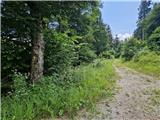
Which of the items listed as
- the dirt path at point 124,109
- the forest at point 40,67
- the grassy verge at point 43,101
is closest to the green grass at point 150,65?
the dirt path at point 124,109

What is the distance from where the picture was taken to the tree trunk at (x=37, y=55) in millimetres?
7281

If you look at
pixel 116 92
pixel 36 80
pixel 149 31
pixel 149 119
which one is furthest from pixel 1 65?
pixel 149 31

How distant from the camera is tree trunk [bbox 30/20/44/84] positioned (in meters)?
7.28

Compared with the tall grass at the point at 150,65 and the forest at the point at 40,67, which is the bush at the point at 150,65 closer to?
the tall grass at the point at 150,65

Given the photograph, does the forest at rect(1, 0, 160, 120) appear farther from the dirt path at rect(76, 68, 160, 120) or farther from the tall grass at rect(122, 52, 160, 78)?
the tall grass at rect(122, 52, 160, 78)

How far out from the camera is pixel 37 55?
7.40 m

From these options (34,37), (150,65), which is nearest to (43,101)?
(34,37)

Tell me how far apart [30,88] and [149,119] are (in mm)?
2995

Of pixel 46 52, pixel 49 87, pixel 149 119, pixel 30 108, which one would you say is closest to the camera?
pixel 30 108

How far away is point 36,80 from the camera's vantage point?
7.25m

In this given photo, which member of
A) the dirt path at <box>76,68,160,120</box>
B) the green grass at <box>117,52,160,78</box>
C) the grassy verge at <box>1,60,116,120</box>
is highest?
the green grass at <box>117,52,160,78</box>

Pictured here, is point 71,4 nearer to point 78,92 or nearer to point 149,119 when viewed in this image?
point 78,92

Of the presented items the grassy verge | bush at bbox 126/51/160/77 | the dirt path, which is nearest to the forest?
the grassy verge

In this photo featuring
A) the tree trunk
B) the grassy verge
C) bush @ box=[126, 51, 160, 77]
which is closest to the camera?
the grassy verge
